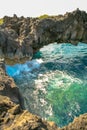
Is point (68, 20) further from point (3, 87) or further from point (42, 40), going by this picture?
point (3, 87)

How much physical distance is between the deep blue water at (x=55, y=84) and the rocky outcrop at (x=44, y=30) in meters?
4.27

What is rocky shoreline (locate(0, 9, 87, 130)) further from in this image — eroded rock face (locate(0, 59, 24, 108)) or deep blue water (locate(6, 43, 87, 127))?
eroded rock face (locate(0, 59, 24, 108))

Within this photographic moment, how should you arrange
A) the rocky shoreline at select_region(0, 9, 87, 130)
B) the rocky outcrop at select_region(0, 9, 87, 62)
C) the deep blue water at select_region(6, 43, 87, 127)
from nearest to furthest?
the deep blue water at select_region(6, 43, 87, 127) < the rocky shoreline at select_region(0, 9, 87, 130) < the rocky outcrop at select_region(0, 9, 87, 62)

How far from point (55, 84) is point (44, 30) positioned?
96.7 feet

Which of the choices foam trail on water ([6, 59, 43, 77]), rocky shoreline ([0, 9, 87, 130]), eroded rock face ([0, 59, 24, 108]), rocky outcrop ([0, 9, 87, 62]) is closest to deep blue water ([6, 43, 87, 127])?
foam trail on water ([6, 59, 43, 77])

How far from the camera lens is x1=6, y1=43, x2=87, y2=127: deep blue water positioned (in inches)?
1278

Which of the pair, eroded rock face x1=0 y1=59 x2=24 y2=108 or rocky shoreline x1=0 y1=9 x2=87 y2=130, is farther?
rocky shoreline x1=0 y1=9 x2=87 y2=130

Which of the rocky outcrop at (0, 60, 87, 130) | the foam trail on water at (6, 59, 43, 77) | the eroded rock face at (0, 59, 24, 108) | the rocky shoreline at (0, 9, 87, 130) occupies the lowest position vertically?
the foam trail on water at (6, 59, 43, 77)

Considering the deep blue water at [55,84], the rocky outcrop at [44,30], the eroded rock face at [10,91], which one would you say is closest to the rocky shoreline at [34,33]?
the rocky outcrop at [44,30]

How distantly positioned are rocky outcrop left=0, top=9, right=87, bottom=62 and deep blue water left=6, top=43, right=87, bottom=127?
427cm

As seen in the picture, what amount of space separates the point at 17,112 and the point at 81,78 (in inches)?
1294

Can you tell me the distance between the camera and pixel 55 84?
42.3 metres

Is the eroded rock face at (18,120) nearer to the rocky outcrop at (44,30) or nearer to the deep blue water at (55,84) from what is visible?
the deep blue water at (55,84)

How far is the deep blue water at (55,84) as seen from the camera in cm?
3247
